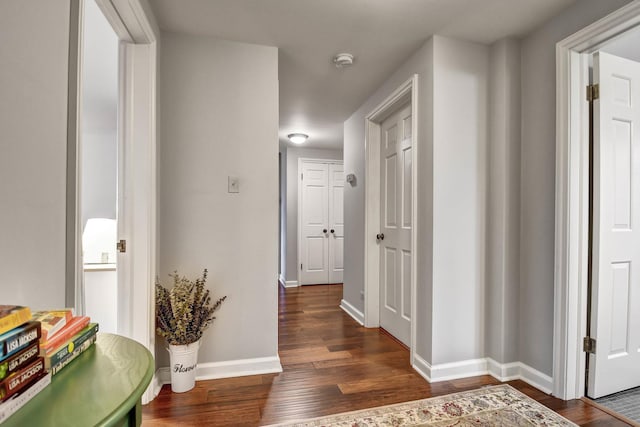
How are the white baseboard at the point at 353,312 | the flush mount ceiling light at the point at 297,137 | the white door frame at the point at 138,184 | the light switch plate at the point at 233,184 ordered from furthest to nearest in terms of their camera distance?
1. the flush mount ceiling light at the point at 297,137
2. the white baseboard at the point at 353,312
3. the light switch plate at the point at 233,184
4. the white door frame at the point at 138,184

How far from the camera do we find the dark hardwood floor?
1.74 m

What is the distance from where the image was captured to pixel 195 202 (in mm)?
2143

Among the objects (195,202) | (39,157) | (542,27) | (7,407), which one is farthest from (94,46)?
(542,27)

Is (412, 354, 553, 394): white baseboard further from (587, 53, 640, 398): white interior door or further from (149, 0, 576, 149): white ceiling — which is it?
(149, 0, 576, 149): white ceiling

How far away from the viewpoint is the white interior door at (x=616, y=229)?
188 cm

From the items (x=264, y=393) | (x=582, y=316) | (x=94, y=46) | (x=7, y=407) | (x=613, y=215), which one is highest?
(x=94, y=46)

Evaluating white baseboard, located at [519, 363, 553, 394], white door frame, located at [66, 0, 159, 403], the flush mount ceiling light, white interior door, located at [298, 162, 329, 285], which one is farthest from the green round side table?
white interior door, located at [298, 162, 329, 285]

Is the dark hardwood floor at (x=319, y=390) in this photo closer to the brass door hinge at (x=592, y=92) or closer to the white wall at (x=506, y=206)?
the white wall at (x=506, y=206)

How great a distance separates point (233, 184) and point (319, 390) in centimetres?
146

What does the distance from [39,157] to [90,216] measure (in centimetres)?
442

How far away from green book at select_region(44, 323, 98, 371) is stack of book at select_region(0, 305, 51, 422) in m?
0.03

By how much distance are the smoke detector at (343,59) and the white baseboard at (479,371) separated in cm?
227

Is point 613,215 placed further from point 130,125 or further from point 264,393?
point 130,125

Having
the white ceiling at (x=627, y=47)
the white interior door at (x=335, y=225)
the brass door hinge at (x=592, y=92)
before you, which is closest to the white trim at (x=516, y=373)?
the brass door hinge at (x=592, y=92)
